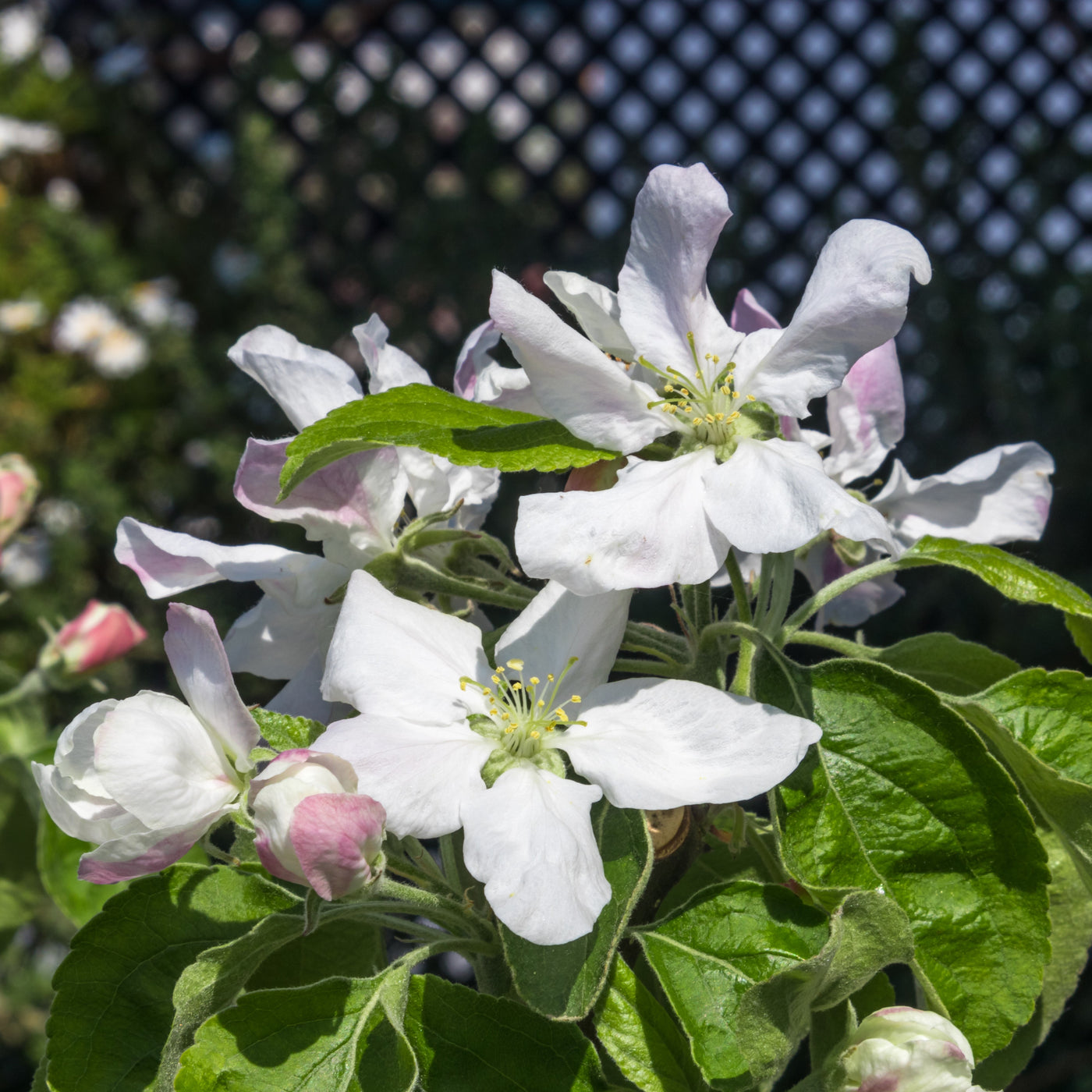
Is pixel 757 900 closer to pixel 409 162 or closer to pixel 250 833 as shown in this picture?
pixel 250 833

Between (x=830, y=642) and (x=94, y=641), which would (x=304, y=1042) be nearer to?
(x=830, y=642)

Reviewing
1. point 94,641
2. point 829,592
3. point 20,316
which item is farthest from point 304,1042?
point 20,316

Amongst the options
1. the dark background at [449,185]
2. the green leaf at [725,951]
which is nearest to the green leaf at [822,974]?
the green leaf at [725,951]

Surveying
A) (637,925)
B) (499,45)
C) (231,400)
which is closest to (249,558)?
(637,925)

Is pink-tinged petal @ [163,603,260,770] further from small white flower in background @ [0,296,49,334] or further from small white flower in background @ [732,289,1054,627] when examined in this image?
small white flower in background @ [0,296,49,334]

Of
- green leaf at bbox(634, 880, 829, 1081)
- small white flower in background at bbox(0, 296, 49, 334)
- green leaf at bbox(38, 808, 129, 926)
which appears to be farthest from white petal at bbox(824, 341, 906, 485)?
small white flower in background at bbox(0, 296, 49, 334)


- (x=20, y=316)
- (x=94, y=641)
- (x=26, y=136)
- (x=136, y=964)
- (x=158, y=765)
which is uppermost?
(x=158, y=765)
